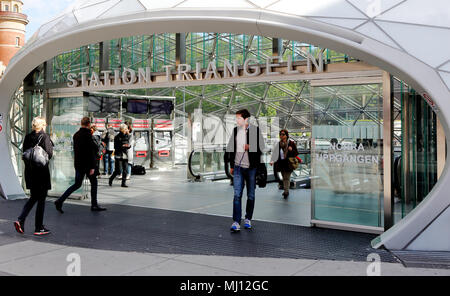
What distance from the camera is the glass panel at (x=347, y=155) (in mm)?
6770

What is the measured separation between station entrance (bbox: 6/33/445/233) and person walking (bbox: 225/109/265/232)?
3.28 feet

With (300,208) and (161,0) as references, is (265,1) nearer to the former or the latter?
(161,0)

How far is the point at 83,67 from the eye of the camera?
11.9 meters

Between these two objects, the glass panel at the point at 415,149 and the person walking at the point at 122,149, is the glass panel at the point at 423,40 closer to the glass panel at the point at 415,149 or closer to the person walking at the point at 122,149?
the glass panel at the point at 415,149

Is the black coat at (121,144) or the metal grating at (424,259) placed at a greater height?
the black coat at (121,144)

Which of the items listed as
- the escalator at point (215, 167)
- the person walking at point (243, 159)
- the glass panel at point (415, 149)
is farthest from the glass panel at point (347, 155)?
the escalator at point (215, 167)

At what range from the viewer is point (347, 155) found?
7.04 meters

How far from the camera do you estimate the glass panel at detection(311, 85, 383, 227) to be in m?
6.77

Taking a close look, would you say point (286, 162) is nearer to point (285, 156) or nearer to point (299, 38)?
point (285, 156)

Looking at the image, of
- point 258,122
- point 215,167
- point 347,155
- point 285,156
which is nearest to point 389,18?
point 347,155

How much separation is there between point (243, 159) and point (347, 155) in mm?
1598

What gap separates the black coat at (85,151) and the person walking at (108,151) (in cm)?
664

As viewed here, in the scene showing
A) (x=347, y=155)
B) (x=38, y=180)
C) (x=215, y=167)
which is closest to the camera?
(x=38, y=180)
